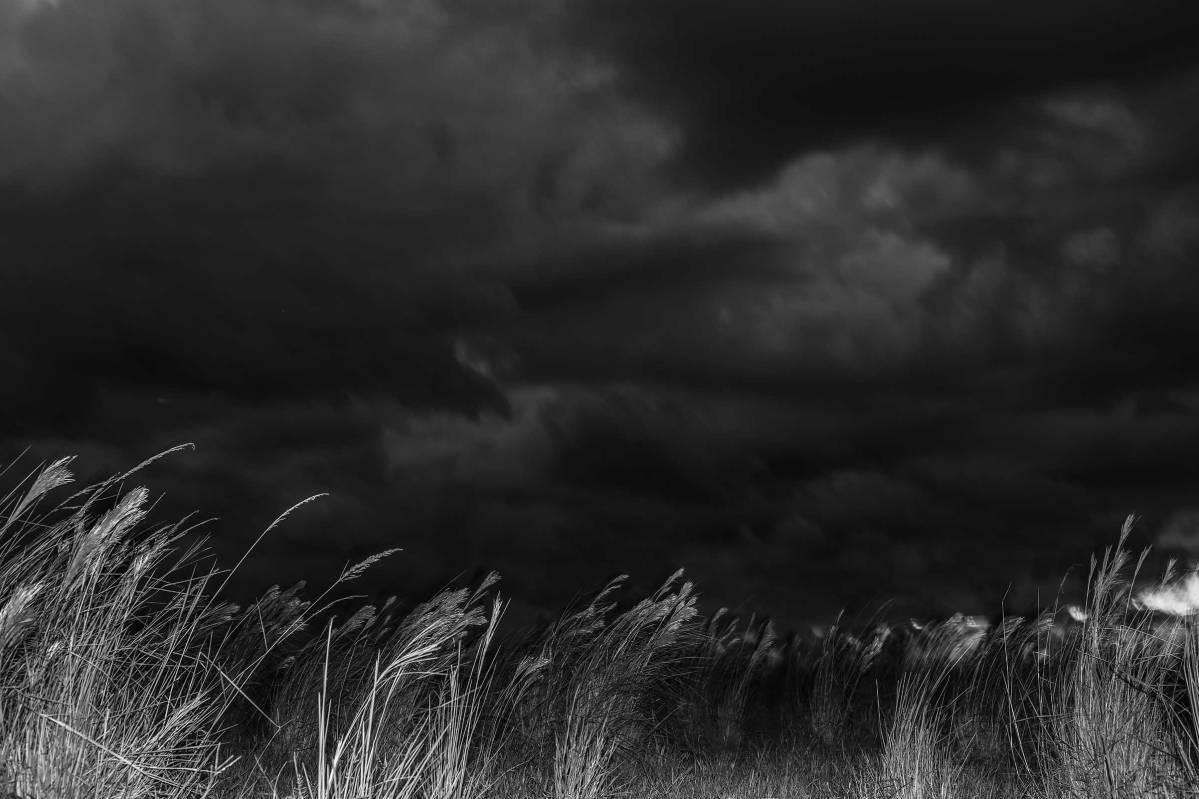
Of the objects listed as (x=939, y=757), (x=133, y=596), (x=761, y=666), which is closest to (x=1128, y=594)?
(x=939, y=757)

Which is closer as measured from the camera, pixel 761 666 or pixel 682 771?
pixel 682 771

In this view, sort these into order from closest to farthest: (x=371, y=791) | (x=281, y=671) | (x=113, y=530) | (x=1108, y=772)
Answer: (x=371, y=791) → (x=113, y=530) → (x=1108, y=772) → (x=281, y=671)

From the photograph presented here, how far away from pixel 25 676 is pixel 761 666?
11939mm

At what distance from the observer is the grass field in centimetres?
443

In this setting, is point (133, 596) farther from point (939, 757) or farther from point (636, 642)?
point (939, 757)

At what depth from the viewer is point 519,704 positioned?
320 inches

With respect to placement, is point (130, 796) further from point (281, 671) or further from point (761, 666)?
point (761, 666)

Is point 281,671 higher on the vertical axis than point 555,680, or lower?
lower

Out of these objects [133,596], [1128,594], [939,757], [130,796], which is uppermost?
[1128,594]

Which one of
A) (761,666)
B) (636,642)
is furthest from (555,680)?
(761,666)

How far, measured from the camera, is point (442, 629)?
6.64 metres

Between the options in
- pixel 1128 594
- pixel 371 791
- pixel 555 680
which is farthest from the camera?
pixel 555 680

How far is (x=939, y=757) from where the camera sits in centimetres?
835

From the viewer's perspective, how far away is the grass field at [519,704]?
443 centimetres
